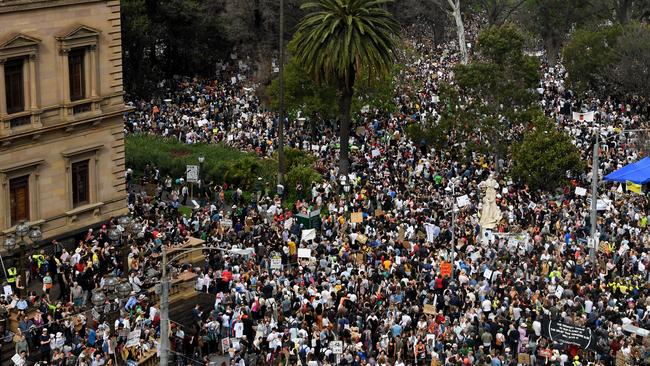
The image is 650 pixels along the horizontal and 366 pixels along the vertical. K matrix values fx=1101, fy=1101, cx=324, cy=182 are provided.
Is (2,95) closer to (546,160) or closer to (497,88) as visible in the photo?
(546,160)

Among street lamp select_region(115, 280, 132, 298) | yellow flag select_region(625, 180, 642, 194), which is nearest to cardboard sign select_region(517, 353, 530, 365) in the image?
street lamp select_region(115, 280, 132, 298)

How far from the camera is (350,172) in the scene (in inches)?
2258

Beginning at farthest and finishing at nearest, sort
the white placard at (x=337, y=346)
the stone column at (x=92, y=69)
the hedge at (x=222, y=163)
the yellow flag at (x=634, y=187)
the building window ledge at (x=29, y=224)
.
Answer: the hedge at (x=222, y=163) → the yellow flag at (x=634, y=187) → the stone column at (x=92, y=69) → the building window ledge at (x=29, y=224) → the white placard at (x=337, y=346)

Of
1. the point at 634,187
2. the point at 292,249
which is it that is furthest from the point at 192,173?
the point at 634,187

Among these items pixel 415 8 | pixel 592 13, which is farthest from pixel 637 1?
pixel 415 8

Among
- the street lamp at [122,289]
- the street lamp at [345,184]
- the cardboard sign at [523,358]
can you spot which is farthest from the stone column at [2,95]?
the cardboard sign at [523,358]

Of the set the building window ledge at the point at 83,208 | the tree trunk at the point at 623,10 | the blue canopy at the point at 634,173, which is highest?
the tree trunk at the point at 623,10

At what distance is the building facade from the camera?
40.5 m

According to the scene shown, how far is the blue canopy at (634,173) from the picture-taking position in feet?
164

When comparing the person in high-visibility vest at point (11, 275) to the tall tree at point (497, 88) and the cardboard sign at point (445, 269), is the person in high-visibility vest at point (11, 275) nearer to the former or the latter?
the cardboard sign at point (445, 269)

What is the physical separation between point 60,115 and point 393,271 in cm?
1412

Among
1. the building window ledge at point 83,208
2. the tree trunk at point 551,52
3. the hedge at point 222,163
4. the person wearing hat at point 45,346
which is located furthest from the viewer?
the tree trunk at point 551,52

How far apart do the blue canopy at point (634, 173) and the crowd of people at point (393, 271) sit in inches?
37.7

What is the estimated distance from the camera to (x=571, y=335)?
3362cm
